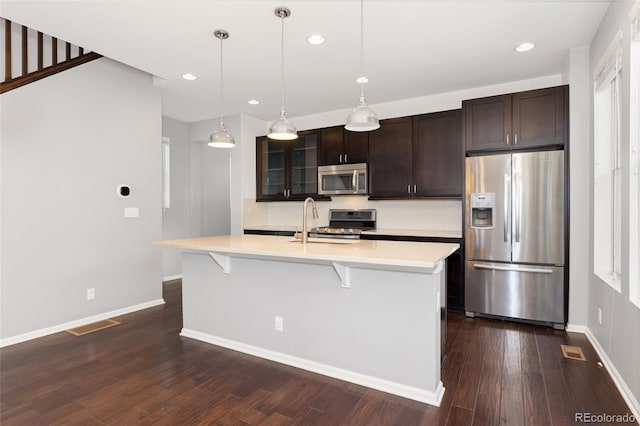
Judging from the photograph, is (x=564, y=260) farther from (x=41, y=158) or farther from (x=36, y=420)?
(x=41, y=158)

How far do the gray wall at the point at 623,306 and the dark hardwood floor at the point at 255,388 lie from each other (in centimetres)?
18

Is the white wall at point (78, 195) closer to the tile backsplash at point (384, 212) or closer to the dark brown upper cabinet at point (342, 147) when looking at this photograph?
the tile backsplash at point (384, 212)

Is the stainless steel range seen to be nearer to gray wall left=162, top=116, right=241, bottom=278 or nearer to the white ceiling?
the white ceiling

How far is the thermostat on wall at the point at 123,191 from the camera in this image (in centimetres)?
385

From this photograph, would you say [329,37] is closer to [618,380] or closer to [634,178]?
[634,178]

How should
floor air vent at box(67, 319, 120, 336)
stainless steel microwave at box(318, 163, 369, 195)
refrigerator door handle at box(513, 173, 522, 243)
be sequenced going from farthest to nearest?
stainless steel microwave at box(318, 163, 369, 195)
refrigerator door handle at box(513, 173, 522, 243)
floor air vent at box(67, 319, 120, 336)

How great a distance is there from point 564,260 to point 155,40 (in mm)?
4369

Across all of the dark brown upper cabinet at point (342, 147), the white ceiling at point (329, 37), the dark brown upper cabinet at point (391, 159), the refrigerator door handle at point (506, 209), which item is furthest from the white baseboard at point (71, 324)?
the refrigerator door handle at point (506, 209)

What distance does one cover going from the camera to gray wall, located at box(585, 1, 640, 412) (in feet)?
6.67

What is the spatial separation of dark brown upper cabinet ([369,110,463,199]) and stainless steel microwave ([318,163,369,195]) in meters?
0.13

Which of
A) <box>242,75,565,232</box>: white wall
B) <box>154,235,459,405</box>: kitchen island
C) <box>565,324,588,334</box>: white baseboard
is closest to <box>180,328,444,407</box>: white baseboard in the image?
<box>154,235,459,405</box>: kitchen island

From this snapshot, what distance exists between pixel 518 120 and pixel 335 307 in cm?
280

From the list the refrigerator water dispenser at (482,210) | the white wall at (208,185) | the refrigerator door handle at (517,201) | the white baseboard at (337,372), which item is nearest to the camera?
the white baseboard at (337,372)

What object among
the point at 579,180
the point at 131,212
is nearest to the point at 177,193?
the point at 131,212
